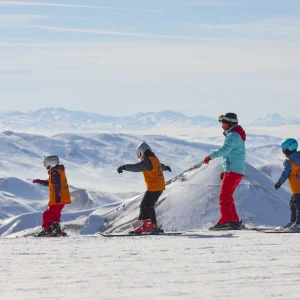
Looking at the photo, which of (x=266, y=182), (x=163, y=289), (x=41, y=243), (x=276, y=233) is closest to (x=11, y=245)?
(x=41, y=243)

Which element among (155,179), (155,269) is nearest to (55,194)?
(155,179)

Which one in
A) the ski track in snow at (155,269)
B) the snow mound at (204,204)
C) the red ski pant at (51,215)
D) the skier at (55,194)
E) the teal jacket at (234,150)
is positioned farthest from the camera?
the snow mound at (204,204)

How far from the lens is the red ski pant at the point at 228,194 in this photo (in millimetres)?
11656

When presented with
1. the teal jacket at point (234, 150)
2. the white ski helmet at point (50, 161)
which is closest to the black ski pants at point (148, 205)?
the teal jacket at point (234, 150)

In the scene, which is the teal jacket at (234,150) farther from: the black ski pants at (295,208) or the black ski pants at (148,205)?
the black ski pants at (148,205)

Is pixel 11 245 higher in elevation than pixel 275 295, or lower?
higher

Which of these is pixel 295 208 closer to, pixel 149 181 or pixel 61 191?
pixel 149 181

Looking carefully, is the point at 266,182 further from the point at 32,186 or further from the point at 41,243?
the point at 32,186

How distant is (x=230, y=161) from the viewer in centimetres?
1161

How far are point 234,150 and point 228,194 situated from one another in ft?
2.37

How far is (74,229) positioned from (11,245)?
63.9 ft

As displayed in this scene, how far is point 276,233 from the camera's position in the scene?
10688mm

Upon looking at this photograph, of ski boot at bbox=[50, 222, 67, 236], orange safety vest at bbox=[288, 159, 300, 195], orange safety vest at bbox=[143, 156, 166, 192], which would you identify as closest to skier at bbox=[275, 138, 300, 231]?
orange safety vest at bbox=[288, 159, 300, 195]

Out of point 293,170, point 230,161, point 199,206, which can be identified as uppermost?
point 199,206
